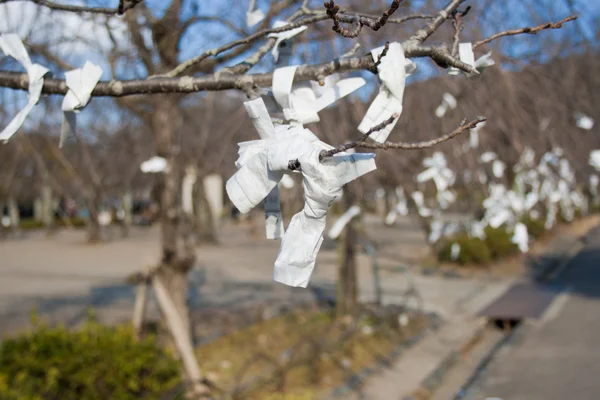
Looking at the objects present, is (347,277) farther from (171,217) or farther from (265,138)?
(265,138)

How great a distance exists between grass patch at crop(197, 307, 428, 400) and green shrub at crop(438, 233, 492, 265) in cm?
579

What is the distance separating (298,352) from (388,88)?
201 inches

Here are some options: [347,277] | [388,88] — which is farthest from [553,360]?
[388,88]

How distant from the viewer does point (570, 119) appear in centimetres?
577

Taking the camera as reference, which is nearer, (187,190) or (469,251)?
(187,190)

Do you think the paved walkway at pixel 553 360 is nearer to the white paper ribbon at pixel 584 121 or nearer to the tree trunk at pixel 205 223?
the white paper ribbon at pixel 584 121

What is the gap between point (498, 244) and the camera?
14.0 metres

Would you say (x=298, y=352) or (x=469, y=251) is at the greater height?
(x=469, y=251)

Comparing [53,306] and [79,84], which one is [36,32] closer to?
[79,84]

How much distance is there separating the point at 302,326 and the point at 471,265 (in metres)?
7.58

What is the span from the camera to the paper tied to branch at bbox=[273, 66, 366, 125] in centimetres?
126

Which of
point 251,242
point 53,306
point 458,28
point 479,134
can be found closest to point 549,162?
point 479,134

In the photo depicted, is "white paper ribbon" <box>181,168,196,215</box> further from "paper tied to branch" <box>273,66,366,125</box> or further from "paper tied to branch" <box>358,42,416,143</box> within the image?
"paper tied to branch" <box>358,42,416,143</box>

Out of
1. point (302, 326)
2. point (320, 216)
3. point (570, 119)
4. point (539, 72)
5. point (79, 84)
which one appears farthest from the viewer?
point (302, 326)
